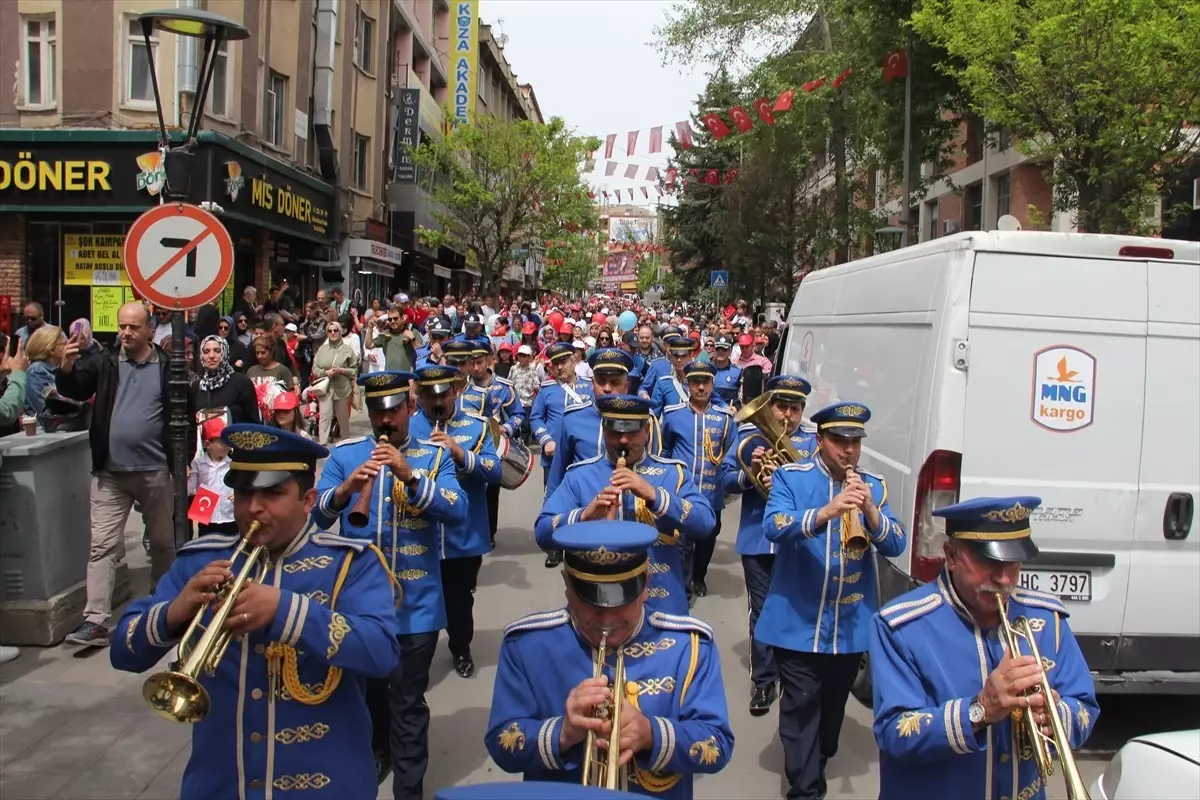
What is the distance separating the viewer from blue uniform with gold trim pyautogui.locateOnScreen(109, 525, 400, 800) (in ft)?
9.51

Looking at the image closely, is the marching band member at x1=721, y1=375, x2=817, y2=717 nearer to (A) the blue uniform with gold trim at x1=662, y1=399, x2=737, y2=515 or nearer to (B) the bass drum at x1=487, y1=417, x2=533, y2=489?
(A) the blue uniform with gold trim at x1=662, y1=399, x2=737, y2=515

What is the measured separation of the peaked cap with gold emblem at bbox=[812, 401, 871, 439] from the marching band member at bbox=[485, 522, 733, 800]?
2.03 m

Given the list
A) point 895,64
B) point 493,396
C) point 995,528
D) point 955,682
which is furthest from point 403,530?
point 895,64

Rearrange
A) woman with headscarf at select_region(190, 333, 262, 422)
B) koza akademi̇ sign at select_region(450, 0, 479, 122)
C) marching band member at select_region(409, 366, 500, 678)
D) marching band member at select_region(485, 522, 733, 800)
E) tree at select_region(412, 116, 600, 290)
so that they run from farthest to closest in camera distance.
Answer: koza akademi̇ sign at select_region(450, 0, 479, 122) < tree at select_region(412, 116, 600, 290) < woman with headscarf at select_region(190, 333, 262, 422) < marching band member at select_region(409, 366, 500, 678) < marching band member at select_region(485, 522, 733, 800)

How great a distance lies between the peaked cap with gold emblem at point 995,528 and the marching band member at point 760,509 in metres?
3.01

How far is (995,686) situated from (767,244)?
34.4 meters

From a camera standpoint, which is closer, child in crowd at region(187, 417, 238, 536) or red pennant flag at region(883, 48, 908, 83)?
child in crowd at region(187, 417, 238, 536)

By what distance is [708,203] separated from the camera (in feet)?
171

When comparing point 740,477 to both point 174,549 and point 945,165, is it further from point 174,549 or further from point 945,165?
point 945,165

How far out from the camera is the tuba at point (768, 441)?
5930mm

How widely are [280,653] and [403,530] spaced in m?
2.10

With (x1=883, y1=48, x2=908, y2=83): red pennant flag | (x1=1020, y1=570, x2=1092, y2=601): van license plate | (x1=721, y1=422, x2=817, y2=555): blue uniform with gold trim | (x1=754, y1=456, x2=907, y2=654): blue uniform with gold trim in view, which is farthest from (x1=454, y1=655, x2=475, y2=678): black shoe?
(x1=883, y1=48, x2=908, y2=83): red pennant flag

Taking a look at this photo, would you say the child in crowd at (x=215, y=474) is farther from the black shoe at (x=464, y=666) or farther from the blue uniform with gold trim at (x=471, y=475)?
the black shoe at (x=464, y=666)

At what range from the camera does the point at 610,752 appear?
243 centimetres
